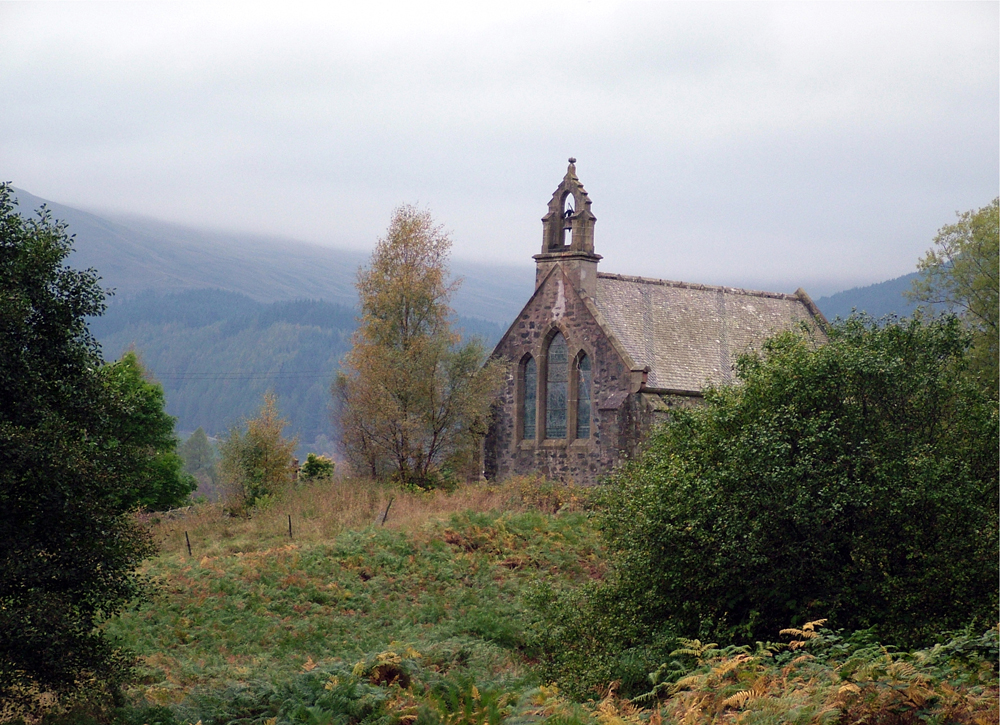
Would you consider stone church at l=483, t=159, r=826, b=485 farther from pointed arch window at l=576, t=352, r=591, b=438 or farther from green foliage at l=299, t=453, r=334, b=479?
green foliage at l=299, t=453, r=334, b=479

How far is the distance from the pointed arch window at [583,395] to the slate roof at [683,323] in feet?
5.96

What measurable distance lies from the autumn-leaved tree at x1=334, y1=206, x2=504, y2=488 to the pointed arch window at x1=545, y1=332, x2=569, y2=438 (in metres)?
1.99

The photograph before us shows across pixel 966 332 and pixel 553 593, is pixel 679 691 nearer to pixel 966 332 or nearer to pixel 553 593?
pixel 553 593

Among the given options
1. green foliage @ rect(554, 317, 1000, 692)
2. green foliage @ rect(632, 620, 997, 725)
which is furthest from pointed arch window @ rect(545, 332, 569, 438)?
green foliage @ rect(632, 620, 997, 725)

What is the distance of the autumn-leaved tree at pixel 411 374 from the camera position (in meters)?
38.9

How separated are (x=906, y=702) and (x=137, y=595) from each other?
A: 1013 cm

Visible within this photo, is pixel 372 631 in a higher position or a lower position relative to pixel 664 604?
lower

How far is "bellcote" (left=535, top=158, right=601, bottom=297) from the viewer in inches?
1592

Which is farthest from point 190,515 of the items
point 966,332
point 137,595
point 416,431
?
point 966,332

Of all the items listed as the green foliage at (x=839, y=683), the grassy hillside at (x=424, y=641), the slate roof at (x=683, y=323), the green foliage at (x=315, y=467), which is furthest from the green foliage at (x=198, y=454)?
the green foliage at (x=839, y=683)

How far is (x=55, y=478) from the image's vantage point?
14.0m

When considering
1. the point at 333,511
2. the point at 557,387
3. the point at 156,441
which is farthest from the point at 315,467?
the point at 333,511

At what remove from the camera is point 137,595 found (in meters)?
15.3

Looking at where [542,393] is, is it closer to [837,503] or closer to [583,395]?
[583,395]
